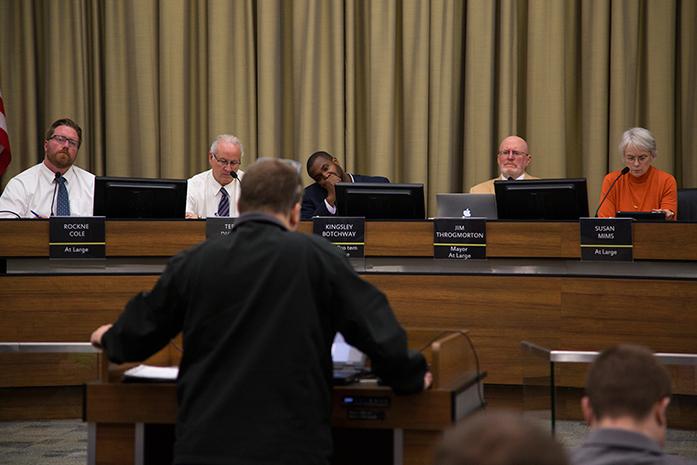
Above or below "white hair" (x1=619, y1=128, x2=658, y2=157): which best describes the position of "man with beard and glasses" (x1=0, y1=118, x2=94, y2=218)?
below

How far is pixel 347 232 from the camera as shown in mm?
4621

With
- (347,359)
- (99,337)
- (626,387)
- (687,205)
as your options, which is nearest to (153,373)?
(99,337)

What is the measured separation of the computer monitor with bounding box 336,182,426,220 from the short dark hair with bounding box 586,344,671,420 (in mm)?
3075

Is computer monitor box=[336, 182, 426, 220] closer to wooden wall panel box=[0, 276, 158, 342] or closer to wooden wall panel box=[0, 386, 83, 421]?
wooden wall panel box=[0, 276, 158, 342]

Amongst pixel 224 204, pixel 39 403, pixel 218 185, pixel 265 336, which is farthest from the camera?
pixel 218 185

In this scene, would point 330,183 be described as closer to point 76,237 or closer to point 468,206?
point 468,206

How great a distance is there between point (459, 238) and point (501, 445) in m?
3.72

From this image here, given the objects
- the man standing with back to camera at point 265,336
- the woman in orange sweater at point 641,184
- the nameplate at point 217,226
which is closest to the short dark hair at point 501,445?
the man standing with back to camera at point 265,336

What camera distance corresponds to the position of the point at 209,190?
651cm

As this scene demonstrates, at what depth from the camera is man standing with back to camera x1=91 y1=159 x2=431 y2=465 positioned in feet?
7.71

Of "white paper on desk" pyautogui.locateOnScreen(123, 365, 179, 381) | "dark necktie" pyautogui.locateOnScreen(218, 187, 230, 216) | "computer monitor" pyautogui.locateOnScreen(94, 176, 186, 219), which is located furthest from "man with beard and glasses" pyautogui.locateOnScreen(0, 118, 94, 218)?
"white paper on desk" pyautogui.locateOnScreen(123, 365, 179, 381)

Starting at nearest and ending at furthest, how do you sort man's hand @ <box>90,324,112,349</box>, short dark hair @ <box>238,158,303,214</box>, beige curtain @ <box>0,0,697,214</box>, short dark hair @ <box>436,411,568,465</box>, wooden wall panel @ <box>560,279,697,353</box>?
1. short dark hair @ <box>436,411,568,465</box>
2. short dark hair @ <box>238,158,303,214</box>
3. man's hand @ <box>90,324,112,349</box>
4. wooden wall panel @ <box>560,279,697,353</box>
5. beige curtain @ <box>0,0,697,214</box>

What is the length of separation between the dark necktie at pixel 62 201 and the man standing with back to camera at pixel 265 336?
3.77 metres

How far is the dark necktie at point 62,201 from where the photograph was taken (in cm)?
605
